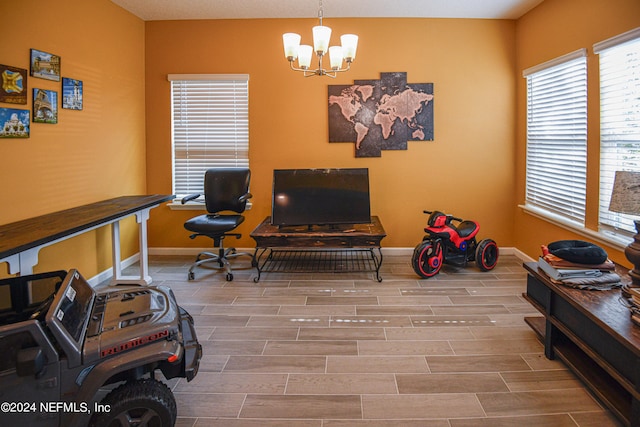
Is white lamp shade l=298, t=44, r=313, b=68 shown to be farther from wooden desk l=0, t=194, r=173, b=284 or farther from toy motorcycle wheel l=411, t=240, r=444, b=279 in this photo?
toy motorcycle wheel l=411, t=240, r=444, b=279

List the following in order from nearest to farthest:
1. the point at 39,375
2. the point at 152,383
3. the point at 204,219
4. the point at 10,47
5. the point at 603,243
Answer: the point at 39,375, the point at 152,383, the point at 10,47, the point at 603,243, the point at 204,219

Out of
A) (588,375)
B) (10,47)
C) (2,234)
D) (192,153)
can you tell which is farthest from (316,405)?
(192,153)

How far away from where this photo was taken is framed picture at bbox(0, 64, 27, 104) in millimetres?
2928

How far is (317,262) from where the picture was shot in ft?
15.7

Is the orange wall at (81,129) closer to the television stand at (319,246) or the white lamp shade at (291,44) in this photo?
the television stand at (319,246)

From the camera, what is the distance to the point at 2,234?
2549 mm

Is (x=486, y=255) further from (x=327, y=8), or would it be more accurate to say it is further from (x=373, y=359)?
(x=327, y=8)

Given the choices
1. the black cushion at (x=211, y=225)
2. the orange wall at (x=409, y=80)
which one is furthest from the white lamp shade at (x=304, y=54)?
the black cushion at (x=211, y=225)

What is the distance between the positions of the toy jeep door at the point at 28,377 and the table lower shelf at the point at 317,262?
2589 mm

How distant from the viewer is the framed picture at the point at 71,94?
3553mm

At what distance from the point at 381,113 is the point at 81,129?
303 centimetres

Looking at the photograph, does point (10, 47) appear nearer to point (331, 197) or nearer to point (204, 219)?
point (204, 219)

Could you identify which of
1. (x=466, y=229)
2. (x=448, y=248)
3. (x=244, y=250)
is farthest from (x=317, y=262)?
(x=466, y=229)

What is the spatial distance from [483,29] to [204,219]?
12.2 ft
